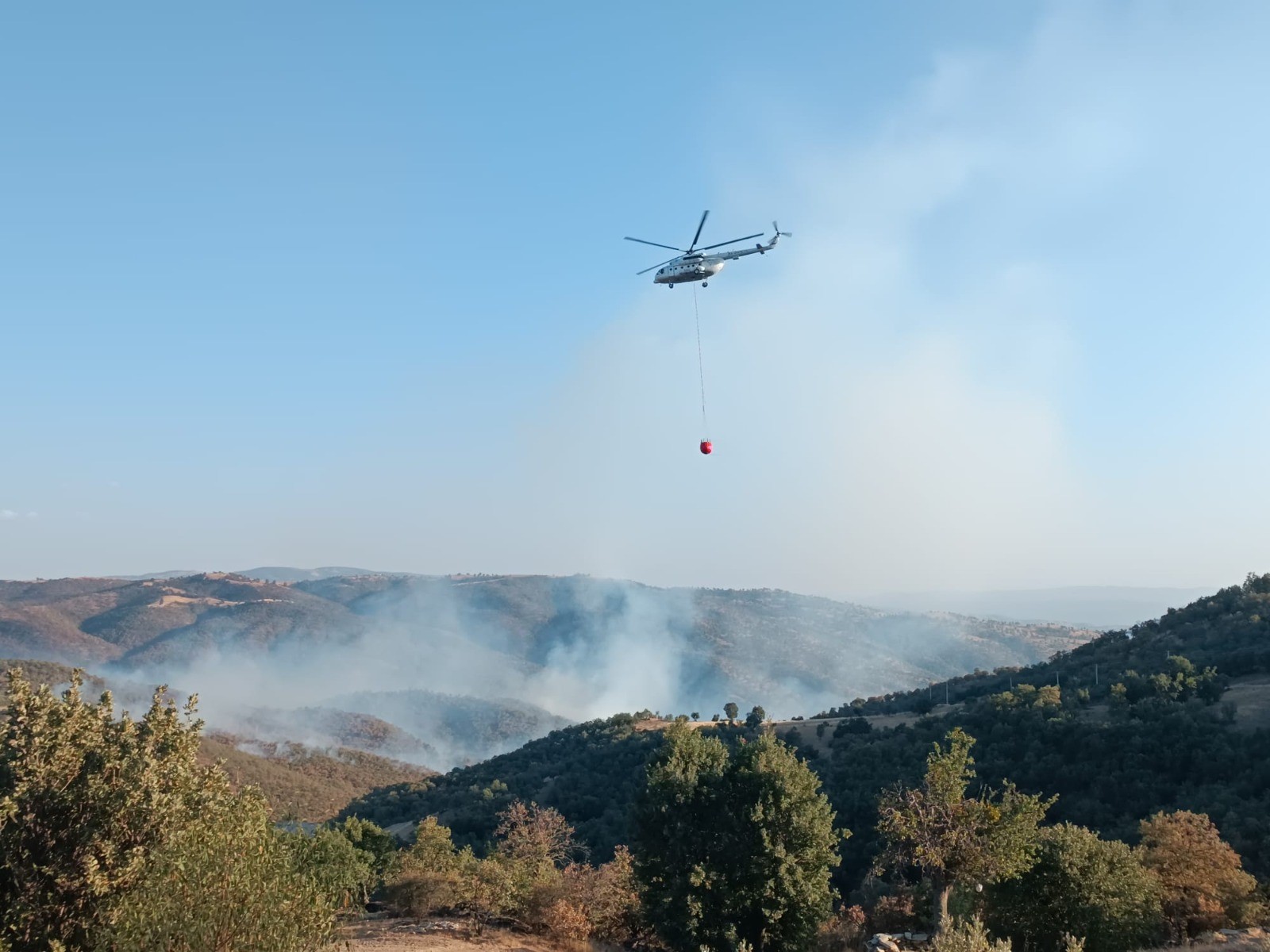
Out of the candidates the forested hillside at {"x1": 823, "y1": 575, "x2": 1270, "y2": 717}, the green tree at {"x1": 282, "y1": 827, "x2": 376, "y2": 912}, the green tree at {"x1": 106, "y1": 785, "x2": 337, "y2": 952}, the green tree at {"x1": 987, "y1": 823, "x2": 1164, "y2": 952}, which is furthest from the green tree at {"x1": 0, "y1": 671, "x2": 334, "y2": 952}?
the forested hillside at {"x1": 823, "y1": 575, "x2": 1270, "y2": 717}

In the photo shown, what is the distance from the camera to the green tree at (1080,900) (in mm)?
28328

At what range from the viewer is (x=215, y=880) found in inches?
646

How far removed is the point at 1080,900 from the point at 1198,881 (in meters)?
6.84

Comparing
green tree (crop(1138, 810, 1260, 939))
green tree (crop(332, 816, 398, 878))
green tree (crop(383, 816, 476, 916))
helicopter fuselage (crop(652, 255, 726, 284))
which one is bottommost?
green tree (crop(332, 816, 398, 878))

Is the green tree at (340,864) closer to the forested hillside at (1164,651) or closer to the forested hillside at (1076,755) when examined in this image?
the forested hillside at (1076,755)

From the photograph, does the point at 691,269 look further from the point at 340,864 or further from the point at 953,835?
the point at 340,864

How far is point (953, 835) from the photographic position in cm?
2653

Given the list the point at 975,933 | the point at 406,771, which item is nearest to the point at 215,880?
the point at 975,933

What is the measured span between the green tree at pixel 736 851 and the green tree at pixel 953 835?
3447 millimetres

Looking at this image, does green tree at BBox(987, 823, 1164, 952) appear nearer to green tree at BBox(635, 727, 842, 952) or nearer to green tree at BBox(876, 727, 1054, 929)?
green tree at BBox(876, 727, 1054, 929)

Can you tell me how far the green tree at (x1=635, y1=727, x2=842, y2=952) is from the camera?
2931cm

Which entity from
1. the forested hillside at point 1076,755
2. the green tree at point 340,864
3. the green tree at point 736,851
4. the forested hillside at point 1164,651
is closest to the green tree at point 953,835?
the green tree at point 736,851

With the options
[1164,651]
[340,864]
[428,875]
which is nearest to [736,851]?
[428,875]

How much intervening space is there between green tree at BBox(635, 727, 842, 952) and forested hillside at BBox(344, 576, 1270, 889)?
25597mm
